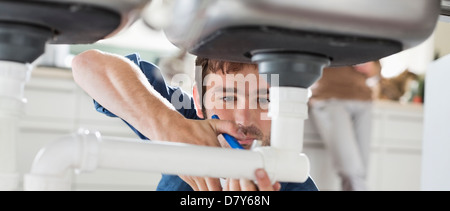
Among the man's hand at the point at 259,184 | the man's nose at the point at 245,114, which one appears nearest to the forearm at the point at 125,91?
the man's hand at the point at 259,184

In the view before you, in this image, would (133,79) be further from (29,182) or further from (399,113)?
(399,113)

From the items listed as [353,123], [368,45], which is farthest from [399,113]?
[368,45]

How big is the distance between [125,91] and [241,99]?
0.24 m

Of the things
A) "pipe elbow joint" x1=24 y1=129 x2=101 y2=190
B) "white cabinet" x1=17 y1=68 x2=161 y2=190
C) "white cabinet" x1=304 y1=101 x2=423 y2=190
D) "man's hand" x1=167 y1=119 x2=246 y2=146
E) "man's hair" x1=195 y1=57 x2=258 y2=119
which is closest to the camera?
"pipe elbow joint" x1=24 y1=129 x2=101 y2=190

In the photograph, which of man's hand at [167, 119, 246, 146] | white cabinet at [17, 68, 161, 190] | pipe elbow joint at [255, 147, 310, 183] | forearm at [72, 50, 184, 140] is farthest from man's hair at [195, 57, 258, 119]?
white cabinet at [17, 68, 161, 190]

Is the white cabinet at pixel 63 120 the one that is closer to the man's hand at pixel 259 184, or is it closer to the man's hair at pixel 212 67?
the man's hair at pixel 212 67

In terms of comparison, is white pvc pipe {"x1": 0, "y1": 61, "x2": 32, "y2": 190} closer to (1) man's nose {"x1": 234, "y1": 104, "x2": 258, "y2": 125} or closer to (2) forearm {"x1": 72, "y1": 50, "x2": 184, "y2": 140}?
(2) forearm {"x1": 72, "y1": 50, "x2": 184, "y2": 140}

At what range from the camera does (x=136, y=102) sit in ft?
2.18

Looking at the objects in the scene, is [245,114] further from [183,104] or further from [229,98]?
[183,104]

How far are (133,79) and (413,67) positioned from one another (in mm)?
2290

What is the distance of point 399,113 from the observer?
8.37ft

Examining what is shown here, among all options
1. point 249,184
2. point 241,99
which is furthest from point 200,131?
point 241,99

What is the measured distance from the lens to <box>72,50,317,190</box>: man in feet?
1.82

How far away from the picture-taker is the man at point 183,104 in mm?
555
